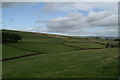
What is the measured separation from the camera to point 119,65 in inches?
526

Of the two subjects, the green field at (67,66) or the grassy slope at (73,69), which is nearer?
the grassy slope at (73,69)

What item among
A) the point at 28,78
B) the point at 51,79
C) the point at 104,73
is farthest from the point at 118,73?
the point at 28,78

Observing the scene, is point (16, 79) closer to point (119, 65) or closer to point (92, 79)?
point (92, 79)

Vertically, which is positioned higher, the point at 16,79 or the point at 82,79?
the point at 82,79

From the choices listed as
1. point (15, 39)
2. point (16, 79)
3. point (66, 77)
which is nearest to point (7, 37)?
point (15, 39)

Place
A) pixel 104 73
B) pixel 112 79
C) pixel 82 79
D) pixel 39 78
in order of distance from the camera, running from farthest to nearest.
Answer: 1. pixel 39 78
2. pixel 104 73
3. pixel 82 79
4. pixel 112 79

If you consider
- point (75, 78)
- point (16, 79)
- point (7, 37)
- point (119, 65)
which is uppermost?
point (7, 37)

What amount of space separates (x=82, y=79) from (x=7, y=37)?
208ft

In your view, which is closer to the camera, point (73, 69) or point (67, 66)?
point (73, 69)

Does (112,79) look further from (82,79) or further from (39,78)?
(39,78)

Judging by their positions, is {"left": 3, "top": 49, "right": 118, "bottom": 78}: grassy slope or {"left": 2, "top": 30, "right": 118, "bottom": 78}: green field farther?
{"left": 2, "top": 30, "right": 118, "bottom": 78}: green field

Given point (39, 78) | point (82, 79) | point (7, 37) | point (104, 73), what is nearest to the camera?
point (82, 79)

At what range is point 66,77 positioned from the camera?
12195mm

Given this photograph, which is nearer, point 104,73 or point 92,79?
point 92,79
